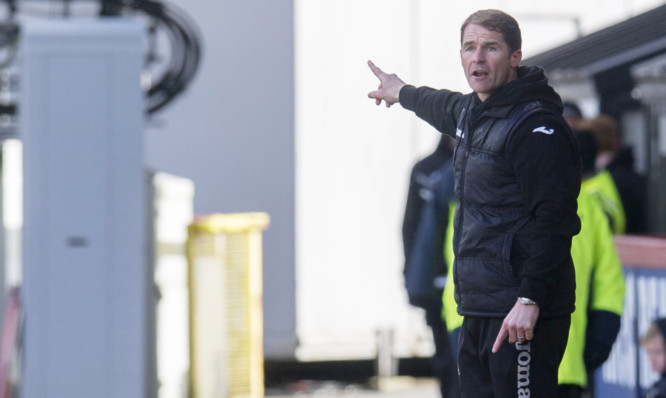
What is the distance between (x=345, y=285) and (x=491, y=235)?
23.5 feet

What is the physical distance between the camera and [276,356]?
34.4 feet

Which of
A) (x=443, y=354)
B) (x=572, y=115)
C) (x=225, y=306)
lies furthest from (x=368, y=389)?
(x=572, y=115)

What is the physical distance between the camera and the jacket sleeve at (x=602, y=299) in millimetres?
4832

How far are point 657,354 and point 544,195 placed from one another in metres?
2.61

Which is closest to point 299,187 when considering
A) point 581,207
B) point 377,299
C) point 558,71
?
point 377,299

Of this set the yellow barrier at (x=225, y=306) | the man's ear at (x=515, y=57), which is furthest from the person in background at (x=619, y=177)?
the man's ear at (x=515, y=57)

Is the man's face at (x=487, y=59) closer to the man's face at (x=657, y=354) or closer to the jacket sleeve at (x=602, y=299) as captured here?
the jacket sleeve at (x=602, y=299)

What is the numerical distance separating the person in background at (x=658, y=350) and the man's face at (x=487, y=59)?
2557 millimetres

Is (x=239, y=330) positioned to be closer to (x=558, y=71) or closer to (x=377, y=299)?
(x=377, y=299)

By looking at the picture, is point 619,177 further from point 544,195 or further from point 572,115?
point 544,195

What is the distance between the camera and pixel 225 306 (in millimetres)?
9094

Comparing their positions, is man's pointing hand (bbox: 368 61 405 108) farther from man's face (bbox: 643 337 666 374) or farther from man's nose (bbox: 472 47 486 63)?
man's face (bbox: 643 337 666 374)

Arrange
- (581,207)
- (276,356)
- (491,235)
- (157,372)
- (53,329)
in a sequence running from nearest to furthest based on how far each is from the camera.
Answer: (491,235) → (581,207) → (53,329) → (157,372) → (276,356)

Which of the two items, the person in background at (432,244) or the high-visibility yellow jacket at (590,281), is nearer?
the high-visibility yellow jacket at (590,281)
